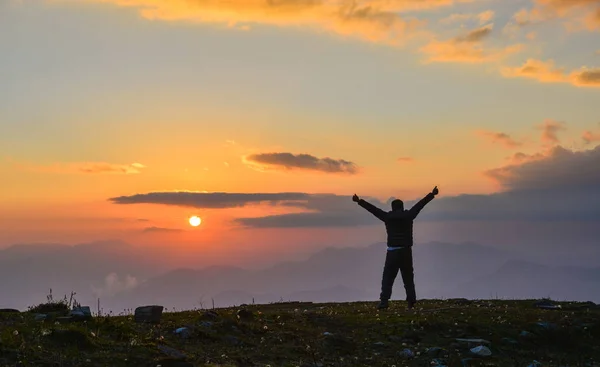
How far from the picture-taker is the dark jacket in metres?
32.0

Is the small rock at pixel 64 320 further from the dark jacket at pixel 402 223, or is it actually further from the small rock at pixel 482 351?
the dark jacket at pixel 402 223

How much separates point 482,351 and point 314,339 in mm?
5845

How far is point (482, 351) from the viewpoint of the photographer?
23453mm

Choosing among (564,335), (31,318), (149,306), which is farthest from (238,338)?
(564,335)

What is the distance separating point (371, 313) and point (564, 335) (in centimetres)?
797

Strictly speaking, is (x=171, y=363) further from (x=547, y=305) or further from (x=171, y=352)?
(x=547, y=305)

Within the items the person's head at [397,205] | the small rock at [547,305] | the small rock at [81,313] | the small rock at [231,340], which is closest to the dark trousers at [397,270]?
the person's head at [397,205]

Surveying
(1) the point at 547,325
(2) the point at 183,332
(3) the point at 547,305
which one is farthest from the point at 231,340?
(3) the point at 547,305

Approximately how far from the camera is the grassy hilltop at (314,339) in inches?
742

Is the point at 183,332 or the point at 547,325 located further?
the point at 547,325

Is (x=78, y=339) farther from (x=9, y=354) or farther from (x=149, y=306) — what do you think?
(x=149, y=306)

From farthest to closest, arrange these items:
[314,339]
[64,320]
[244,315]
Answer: [244,315] < [314,339] < [64,320]

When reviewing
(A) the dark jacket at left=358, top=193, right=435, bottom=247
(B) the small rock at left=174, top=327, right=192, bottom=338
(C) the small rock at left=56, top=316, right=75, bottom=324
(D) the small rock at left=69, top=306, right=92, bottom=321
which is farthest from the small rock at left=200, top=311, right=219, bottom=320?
(A) the dark jacket at left=358, top=193, right=435, bottom=247

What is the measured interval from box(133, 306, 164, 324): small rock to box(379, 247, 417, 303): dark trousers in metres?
12.1
